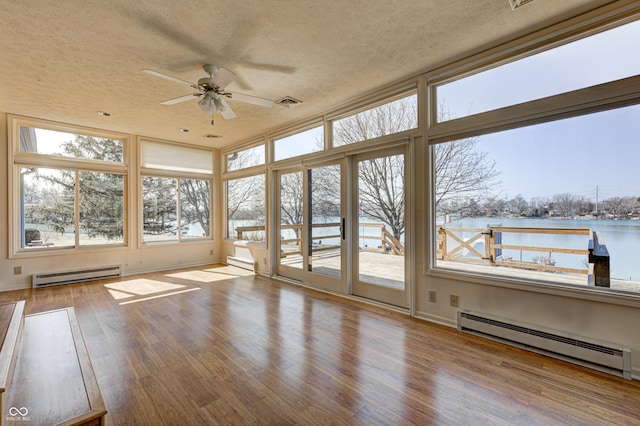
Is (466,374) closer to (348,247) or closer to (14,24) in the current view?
(348,247)

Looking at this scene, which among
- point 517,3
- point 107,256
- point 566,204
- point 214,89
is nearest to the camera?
point 517,3

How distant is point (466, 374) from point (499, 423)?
53 cm

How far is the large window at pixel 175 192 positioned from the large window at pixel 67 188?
0.47m

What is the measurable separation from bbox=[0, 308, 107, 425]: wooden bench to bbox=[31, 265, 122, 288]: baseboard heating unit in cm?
308

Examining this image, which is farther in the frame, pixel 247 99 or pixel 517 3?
pixel 247 99

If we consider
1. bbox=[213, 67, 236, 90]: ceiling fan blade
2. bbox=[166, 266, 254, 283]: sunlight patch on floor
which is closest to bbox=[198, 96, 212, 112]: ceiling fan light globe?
bbox=[213, 67, 236, 90]: ceiling fan blade

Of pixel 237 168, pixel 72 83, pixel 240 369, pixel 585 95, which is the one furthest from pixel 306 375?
pixel 237 168

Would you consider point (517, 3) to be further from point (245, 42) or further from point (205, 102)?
point (205, 102)

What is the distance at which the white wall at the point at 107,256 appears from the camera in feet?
15.8

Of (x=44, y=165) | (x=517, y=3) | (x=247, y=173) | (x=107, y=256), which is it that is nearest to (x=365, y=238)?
(x=517, y=3)

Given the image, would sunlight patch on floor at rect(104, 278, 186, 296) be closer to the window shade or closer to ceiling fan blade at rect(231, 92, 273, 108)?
the window shade

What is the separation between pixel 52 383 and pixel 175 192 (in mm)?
5334

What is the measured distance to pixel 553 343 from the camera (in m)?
2.55

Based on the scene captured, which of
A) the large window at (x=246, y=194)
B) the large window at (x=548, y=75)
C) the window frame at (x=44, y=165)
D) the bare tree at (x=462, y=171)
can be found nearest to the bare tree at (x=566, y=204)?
the bare tree at (x=462, y=171)
